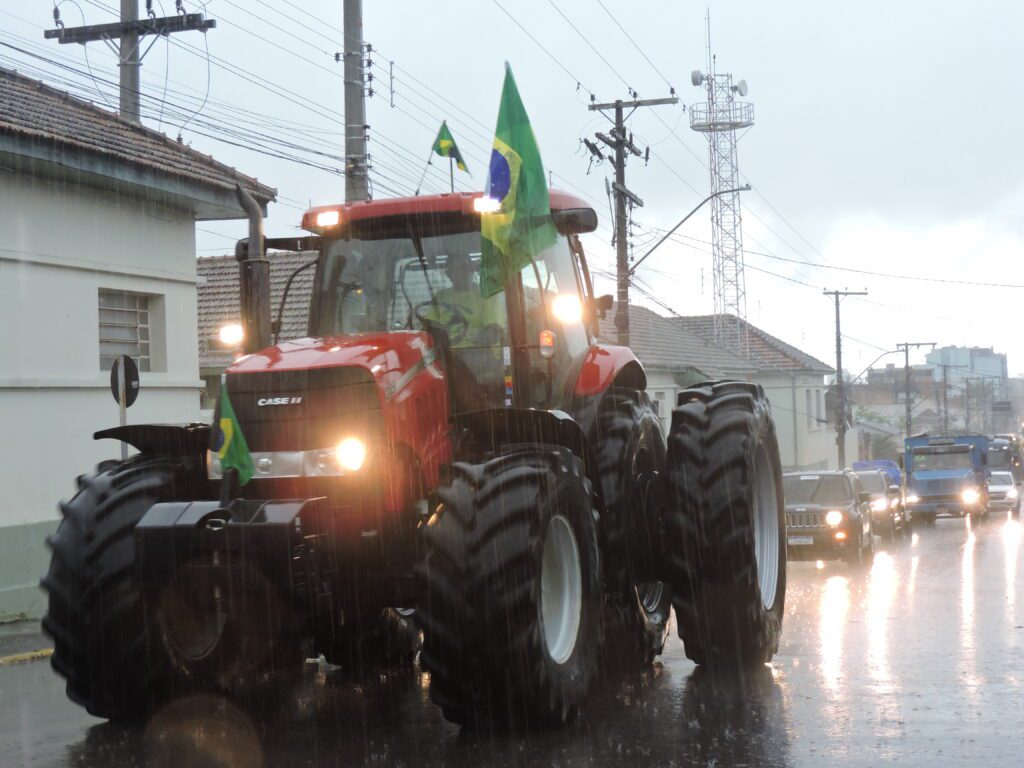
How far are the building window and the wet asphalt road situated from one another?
6.09 metres

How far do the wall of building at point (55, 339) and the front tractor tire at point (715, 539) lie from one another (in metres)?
7.63

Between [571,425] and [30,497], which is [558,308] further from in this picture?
[30,497]

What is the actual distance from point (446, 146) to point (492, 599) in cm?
353

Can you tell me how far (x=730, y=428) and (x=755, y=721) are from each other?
2137 mm

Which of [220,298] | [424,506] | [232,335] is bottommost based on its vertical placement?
[424,506]

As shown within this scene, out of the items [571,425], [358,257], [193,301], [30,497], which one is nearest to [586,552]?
[571,425]

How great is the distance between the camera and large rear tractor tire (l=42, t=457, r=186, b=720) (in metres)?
6.62

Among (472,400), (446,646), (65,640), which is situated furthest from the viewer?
(472,400)

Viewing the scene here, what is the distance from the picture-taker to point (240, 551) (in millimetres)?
6086

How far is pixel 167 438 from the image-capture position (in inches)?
283

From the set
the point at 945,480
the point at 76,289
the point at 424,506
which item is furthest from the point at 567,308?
the point at 945,480

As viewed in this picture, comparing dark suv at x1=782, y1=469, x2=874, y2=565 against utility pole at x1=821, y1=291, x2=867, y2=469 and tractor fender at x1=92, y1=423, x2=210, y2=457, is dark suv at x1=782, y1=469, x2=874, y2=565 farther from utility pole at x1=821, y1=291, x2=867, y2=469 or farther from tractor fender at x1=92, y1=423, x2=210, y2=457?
utility pole at x1=821, y1=291, x2=867, y2=469

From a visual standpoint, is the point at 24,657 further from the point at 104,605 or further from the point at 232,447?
the point at 232,447

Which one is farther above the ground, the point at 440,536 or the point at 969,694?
the point at 440,536
